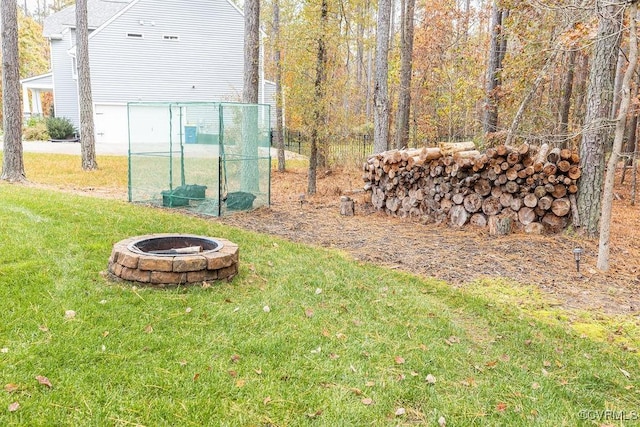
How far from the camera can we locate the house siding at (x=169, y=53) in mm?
20328

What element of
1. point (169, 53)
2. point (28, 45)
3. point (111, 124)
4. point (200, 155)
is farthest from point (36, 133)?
point (200, 155)

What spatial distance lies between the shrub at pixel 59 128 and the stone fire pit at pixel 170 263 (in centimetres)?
1985

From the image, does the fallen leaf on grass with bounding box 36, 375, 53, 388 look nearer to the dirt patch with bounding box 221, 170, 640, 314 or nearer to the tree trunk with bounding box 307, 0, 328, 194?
the dirt patch with bounding box 221, 170, 640, 314

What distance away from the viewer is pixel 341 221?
25.3ft

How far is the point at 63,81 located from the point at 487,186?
22.4 meters

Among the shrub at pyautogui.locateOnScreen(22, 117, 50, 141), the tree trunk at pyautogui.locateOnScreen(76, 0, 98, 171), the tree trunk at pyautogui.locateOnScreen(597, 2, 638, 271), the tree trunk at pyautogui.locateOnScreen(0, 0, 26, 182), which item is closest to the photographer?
the tree trunk at pyautogui.locateOnScreen(597, 2, 638, 271)

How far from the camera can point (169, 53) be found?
21.2m

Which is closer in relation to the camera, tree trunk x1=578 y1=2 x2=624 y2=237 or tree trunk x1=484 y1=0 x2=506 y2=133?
tree trunk x1=578 y1=2 x2=624 y2=237

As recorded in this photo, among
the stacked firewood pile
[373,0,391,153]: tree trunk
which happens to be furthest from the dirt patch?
[373,0,391,153]: tree trunk

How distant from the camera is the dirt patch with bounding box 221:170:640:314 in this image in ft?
15.1

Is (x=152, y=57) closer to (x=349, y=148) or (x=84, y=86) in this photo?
(x=84, y=86)

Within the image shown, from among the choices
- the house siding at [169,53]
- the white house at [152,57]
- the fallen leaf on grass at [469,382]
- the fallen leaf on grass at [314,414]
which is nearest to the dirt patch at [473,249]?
the fallen leaf on grass at [469,382]

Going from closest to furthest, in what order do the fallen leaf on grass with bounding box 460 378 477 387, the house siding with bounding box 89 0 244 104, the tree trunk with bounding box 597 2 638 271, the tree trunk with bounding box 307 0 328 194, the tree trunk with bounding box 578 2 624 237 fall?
the fallen leaf on grass with bounding box 460 378 477 387 < the tree trunk with bounding box 597 2 638 271 < the tree trunk with bounding box 578 2 624 237 < the tree trunk with bounding box 307 0 328 194 < the house siding with bounding box 89 0 244 104

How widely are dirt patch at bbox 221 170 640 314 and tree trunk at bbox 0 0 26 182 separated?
195 inches
